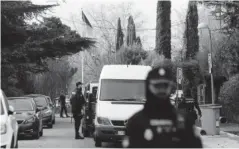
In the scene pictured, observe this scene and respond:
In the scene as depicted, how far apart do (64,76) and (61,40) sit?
2833 cm

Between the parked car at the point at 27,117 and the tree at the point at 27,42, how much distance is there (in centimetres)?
861

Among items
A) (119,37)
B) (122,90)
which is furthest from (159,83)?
(119,37)

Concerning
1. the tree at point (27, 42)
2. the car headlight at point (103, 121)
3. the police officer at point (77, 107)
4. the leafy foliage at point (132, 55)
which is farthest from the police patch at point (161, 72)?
the leafy foliage at point (132, 55)

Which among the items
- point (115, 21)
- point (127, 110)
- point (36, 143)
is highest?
point (115, 21)

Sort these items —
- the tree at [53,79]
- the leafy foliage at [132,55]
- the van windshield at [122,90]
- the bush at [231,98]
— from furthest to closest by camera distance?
the tree at [53,79]
the leafy foliage at [132,55]
the bush at [231,98]
the van windshield at [122,90]

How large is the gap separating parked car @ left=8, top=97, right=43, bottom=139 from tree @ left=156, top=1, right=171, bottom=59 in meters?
26.8

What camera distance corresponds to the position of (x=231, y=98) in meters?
27.6

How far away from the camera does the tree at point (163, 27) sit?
48.0 m

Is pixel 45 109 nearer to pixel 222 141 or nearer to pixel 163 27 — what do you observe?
pixel 222 141

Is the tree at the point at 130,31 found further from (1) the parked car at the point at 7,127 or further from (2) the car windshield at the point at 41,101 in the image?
(1) the parked car at the point at 7,127

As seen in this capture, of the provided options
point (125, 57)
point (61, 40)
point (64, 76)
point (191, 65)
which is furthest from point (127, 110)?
point (64, 76)

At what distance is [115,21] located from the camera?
69.8 m

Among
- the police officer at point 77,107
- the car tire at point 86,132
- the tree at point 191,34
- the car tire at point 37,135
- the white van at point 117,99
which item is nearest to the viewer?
the white van at point 117,99

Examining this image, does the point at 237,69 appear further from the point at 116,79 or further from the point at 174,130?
the point at 174,130
